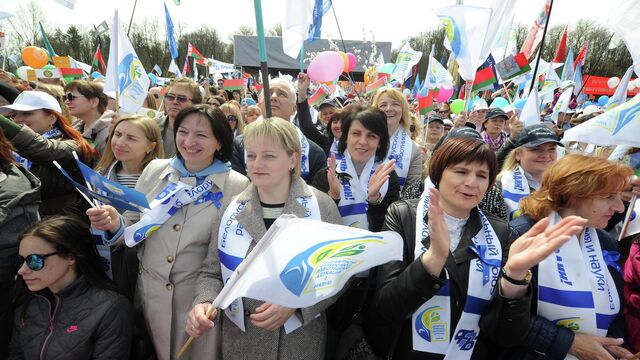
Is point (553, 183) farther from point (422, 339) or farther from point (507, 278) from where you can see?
point (422, 339)

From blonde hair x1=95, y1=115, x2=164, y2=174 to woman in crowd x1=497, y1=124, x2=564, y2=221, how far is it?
8.68 feet

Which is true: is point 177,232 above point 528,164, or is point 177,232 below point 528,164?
below

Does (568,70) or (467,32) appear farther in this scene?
(568,70)

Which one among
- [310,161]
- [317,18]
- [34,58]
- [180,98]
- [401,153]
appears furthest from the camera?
[34,58]

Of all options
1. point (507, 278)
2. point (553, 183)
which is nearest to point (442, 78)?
point (553, 183)

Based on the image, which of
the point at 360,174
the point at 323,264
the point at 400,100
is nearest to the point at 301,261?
the point at 323,264

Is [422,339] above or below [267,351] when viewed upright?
above

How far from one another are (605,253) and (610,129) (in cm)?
88

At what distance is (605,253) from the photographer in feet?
6.46

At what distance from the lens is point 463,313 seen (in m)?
1.73

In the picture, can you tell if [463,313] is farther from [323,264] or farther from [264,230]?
[264,230]

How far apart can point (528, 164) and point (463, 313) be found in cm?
174

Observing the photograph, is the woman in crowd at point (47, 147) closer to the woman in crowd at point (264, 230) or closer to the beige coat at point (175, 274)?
the beige coat at point (175, 274)

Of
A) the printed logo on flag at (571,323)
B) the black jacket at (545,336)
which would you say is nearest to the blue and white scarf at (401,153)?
the black jacket at (545,336)
